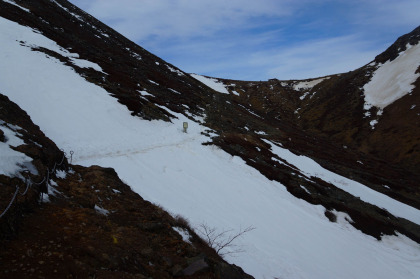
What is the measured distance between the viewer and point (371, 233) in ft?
→ 70.8

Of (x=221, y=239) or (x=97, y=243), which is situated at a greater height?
(x=97, y=243)

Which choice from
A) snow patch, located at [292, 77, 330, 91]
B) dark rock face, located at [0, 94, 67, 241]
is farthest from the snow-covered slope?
snow patch, located at [292, 77, 330, 91]

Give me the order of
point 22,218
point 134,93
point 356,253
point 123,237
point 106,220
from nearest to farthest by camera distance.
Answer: point 22,218
point 123,237
point 106,220
point 356,253
point 134,93

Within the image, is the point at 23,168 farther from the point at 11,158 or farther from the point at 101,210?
the point at 101,210

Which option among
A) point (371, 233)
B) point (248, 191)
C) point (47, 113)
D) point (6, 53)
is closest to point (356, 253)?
point (371, 233)

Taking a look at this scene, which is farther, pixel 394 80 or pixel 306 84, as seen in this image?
pixel 306 84

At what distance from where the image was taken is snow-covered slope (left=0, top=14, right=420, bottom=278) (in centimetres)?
1445

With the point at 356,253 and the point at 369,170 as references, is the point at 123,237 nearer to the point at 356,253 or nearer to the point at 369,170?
the point at 356,253

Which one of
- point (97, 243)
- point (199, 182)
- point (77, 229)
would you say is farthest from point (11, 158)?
point (199, 182)

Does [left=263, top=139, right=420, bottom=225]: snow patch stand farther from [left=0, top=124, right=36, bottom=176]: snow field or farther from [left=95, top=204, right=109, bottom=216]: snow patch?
[left=0, top=124, right=36, bottom=176]: snow field

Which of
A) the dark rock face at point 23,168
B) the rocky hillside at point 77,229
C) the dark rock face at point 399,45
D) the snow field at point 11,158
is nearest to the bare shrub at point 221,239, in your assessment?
the rocky hillside at point 77,229

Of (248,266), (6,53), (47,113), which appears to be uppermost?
(6,53)

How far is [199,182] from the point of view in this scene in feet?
62.4

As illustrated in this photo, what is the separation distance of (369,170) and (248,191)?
3821 cm
